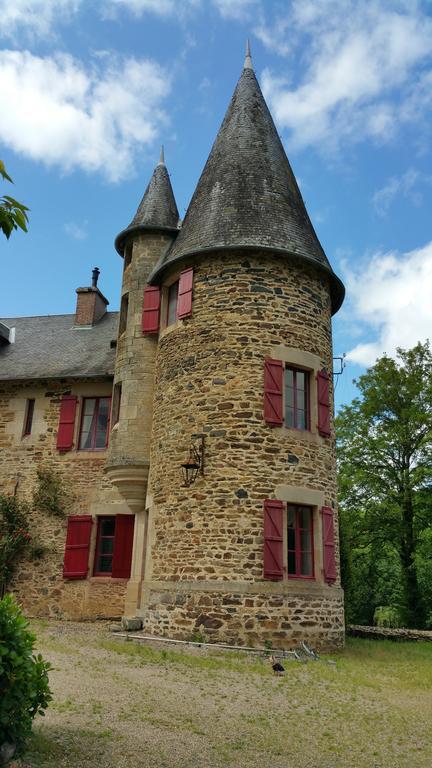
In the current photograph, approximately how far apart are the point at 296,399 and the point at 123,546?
5319 millimetres

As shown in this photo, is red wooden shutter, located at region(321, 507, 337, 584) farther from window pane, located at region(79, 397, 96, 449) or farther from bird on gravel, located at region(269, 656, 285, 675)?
window pane, located at region(79, 397, 96, 449)

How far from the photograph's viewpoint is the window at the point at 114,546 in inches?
555

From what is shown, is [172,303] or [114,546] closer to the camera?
[172,303]

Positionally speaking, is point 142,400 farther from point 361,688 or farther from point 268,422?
point 361,688

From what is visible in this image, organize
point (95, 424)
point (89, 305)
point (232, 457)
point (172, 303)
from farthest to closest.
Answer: point (89, 305) < point (95, 424) < point (172, 303) < point (232, 457)

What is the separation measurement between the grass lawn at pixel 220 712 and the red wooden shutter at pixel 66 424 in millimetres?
6009

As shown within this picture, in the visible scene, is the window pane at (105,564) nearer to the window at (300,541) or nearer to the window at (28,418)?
the window at (28,418)

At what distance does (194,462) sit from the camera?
11.2m

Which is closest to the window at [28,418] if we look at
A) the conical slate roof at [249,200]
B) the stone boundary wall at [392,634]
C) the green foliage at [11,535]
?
the green foliage at [11,535]

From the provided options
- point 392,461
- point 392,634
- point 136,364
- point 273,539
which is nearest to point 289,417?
point 273,539

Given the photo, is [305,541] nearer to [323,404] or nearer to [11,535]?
[323,404]

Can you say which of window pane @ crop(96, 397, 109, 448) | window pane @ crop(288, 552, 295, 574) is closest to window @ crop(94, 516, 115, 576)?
window pane @ crop(96, 397, 109, 448)

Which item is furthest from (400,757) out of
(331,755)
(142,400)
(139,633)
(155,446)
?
(142,400)

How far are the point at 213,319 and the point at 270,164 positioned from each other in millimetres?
4168
